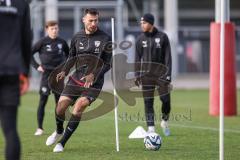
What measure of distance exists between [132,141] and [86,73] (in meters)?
2.02

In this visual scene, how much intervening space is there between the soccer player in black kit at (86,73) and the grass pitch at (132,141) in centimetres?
53

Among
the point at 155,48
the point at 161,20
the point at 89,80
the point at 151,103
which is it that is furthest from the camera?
the point at 161,20

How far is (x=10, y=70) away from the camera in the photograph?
7184 millimetres

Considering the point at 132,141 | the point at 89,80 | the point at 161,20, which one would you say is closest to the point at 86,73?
the point at 89,80

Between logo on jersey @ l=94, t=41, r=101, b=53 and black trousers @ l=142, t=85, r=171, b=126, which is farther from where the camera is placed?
black trousers @ l=142, t=85, r=171, b=126

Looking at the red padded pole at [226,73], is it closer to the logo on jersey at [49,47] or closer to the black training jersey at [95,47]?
the logo on jersey at [49,47]

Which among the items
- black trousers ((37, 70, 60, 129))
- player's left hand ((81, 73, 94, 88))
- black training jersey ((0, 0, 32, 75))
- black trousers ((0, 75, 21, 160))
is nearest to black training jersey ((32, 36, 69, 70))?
black trousers ((37, 70, 60, 129))

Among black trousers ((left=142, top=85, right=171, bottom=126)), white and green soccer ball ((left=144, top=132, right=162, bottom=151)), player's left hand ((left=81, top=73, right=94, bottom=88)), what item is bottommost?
white and green soccer ball ((left=144, top=132, right=162, bottom=151))

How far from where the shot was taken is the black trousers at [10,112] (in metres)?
7.18

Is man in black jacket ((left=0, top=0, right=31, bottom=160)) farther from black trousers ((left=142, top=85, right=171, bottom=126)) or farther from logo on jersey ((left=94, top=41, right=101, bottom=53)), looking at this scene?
black trousers ((left=142, top=85, right=171, bottom=126))

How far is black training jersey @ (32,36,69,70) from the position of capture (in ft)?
48.0

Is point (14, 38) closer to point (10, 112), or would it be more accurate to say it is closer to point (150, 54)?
point (10, 112)

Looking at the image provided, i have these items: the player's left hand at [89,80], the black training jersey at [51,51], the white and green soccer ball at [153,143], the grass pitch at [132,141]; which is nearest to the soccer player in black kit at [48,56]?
the black training jersey at [51,51]

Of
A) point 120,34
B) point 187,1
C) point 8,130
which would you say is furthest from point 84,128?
point 187,1
